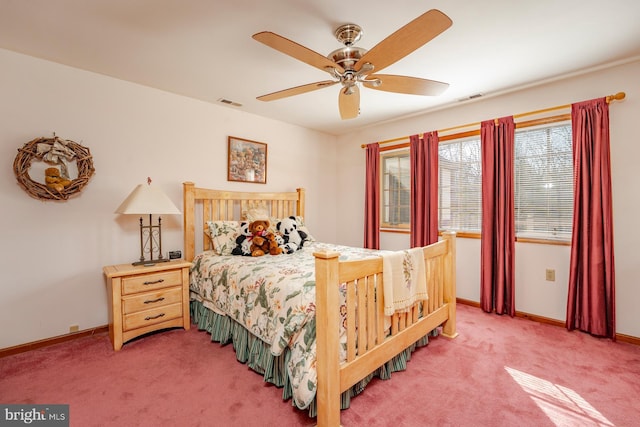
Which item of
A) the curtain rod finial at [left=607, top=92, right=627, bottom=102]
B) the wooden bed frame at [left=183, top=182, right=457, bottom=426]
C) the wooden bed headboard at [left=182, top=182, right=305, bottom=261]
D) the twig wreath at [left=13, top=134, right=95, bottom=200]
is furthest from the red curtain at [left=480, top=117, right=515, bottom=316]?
the twig wreath at [left=13, top=134, right=95, bottom=200]

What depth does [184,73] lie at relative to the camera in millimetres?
2615

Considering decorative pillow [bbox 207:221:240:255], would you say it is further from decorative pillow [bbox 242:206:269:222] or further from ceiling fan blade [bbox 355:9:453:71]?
ceiling fan blade [bbox 355:9:453:71]

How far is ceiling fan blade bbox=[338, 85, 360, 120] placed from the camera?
207 cm

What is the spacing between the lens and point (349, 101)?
2.18 m

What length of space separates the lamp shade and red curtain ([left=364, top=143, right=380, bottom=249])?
8.62ft

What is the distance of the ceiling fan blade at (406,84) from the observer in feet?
6.33

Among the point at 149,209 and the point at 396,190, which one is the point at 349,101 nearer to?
the point at 149,209

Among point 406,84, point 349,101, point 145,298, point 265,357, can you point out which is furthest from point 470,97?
point 145,298

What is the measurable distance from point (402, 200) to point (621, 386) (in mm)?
2696

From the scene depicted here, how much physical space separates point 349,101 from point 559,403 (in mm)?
2335

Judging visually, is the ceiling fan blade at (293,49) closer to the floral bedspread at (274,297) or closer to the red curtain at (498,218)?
the floral bedspread at (274,297)

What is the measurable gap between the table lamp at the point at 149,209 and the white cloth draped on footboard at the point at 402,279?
6.26 feet

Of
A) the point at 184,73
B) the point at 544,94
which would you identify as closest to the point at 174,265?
the point at 184,73

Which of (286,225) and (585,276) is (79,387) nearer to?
(286,225)
